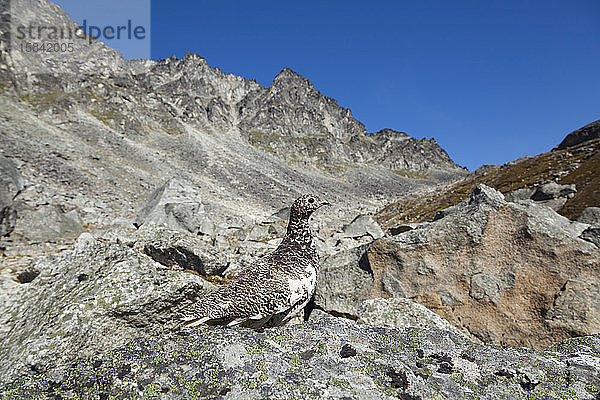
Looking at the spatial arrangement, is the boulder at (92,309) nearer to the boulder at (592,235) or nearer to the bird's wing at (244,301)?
the bird's wing at (244,301)

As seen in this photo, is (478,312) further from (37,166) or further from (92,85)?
(92,85)

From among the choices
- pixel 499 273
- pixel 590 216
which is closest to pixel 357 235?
pixel 499 273

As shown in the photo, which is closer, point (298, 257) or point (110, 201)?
point (298, 257)

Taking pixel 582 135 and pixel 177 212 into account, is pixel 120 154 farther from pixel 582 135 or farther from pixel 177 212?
pixel 582 135

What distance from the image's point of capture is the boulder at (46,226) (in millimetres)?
15203

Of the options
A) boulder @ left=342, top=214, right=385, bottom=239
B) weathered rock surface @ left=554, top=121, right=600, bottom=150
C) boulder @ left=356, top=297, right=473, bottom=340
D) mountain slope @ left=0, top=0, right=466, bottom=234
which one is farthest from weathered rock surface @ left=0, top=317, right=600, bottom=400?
weathered rock surface @ left=554, top=121, right=600, bottom=150

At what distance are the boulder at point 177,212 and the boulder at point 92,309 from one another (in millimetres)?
14761

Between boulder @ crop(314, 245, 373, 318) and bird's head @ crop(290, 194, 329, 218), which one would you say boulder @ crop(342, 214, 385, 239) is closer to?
boulder @ crop(314, 245, 373, 318)

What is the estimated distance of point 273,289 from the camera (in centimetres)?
518

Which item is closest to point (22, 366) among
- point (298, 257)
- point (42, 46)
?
point (298, 257)

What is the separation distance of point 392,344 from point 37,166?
47819mm

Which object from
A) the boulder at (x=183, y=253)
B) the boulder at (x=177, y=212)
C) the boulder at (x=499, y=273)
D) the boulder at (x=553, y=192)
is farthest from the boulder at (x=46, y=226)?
the boulder at (x=553, y=192)

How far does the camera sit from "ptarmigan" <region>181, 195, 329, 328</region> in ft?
15.5

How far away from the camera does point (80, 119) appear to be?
75188 mm
